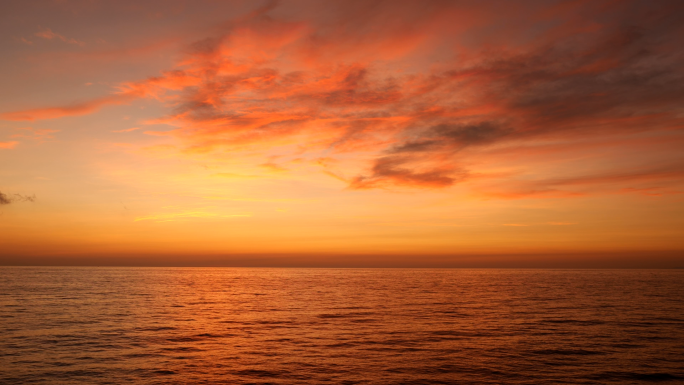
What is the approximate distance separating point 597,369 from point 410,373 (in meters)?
12.5

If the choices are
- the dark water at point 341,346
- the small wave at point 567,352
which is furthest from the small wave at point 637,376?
the small wave at point 567,352

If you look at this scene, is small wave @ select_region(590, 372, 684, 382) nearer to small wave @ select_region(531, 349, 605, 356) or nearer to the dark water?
the dark water

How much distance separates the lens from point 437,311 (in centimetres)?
5631

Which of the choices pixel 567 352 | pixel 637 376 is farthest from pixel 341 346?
pixel 637 376

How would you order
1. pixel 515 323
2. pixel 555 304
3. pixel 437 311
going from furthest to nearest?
pixel 555 304 < pixel 437 311 < pixel 515 323

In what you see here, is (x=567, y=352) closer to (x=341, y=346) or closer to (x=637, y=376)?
(x=637, y=376)

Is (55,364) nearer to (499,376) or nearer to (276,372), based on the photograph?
(276,372)

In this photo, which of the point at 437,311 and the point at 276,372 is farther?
the point at 437,311

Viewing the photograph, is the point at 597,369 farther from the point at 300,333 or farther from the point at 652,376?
the point at 300,333

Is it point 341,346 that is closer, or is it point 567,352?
point 567,352

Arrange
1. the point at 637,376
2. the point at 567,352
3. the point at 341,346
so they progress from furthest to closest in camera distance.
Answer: the point at 341,346 → the point at 567,352 → the point at 637,376

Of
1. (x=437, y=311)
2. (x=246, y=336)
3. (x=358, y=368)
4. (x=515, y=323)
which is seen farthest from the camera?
(x=437, y=311)

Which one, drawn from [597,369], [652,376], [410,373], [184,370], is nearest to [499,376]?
[410,373]

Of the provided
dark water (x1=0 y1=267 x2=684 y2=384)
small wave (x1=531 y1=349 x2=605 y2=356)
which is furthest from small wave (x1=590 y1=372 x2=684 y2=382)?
small wave (x1=531 y1=349 x2=605 y2=356)
